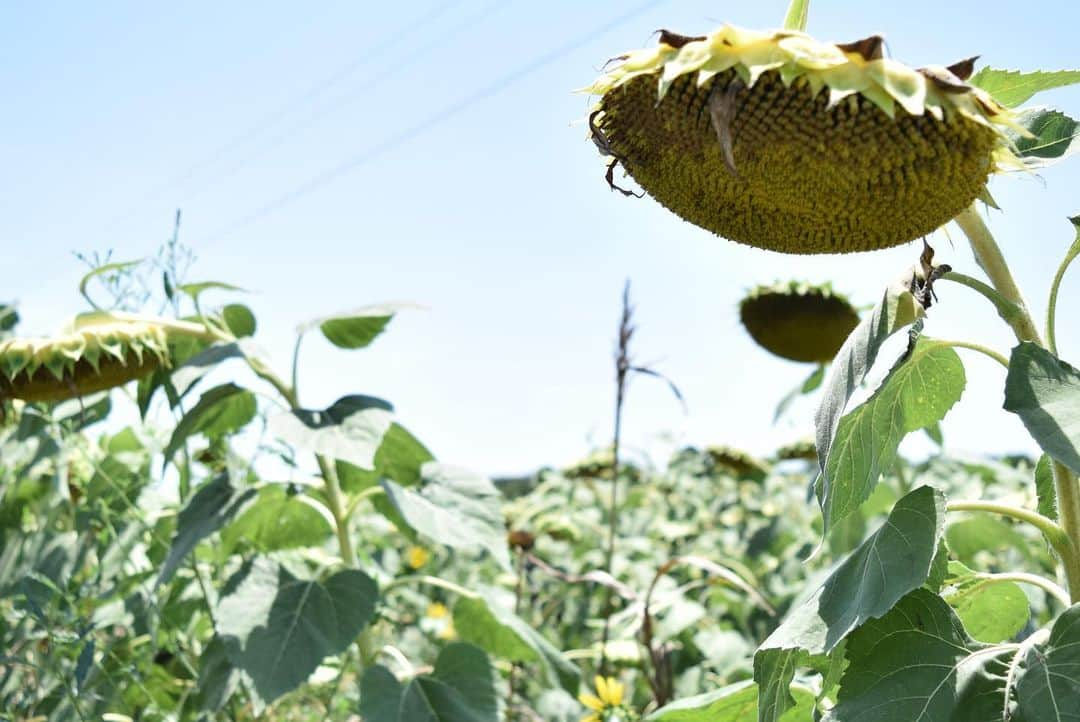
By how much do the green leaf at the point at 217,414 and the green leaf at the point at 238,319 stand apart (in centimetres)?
16

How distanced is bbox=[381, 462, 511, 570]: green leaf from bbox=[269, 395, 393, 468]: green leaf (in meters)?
0.14

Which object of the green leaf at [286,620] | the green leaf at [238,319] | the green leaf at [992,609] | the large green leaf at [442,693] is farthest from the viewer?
the green leaf at [238,319]

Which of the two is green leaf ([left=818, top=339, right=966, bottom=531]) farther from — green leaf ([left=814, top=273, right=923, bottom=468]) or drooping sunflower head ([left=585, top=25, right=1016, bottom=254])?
drooping sunflower head ([left=585, top=25, right=1016, bottom=254])

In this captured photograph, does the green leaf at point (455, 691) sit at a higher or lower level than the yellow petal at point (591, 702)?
higher

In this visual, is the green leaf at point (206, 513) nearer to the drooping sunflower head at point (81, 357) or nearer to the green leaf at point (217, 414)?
the green leaf at point (217, 414)

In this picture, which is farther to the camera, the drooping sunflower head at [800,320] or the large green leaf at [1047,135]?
the drooping sunflower head at [800,320]

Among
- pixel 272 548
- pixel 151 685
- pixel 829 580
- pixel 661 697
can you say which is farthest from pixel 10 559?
pixel 829 580

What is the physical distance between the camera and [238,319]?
2299 millimetres

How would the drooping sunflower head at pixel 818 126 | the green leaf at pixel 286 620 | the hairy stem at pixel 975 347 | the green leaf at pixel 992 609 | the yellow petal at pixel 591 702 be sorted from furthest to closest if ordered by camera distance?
the yellow petal at pixel 591 702
the green leaf at pixel 286 620
the green leaf at pixel 992 609
the hairy stem at pixel 975 347
the drooping sunflower head at pixel 818 126

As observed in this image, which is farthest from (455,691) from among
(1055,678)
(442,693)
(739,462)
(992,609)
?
(739,462)

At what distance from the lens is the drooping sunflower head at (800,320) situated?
2832 mm

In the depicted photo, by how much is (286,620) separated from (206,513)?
0.77 feet

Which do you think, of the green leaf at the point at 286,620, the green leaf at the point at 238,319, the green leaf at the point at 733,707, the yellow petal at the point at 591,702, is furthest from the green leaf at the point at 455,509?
the green leaf at the point at 733,707

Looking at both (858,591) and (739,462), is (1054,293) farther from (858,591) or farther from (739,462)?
(739,462)
